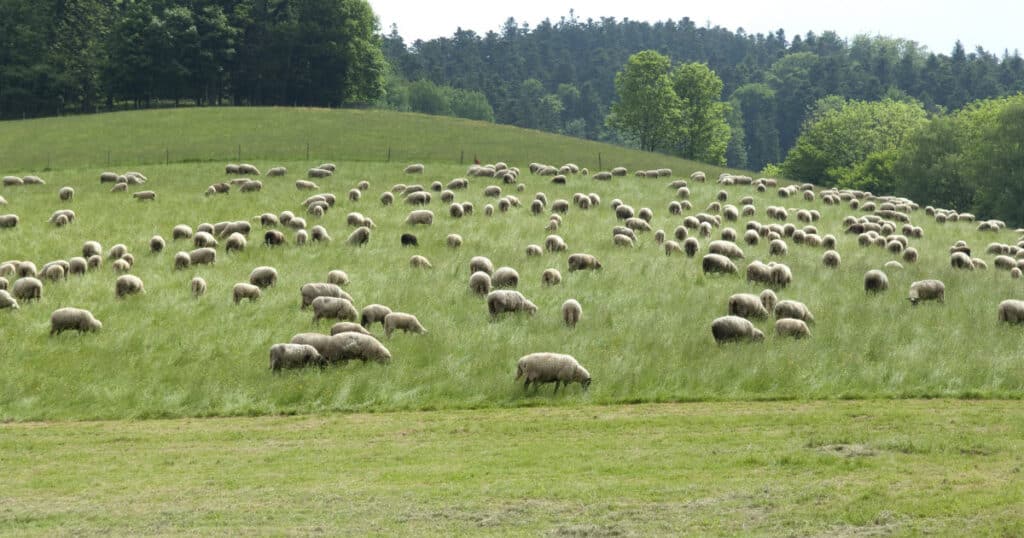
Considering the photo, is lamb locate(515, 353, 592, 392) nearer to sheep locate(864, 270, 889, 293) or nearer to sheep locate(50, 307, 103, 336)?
sheep locate(50, 307, 103, 336)

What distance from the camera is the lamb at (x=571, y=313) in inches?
1096

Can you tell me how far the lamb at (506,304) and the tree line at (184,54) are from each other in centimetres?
8918

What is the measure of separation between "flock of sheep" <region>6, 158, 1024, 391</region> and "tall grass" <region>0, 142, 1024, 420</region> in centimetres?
51

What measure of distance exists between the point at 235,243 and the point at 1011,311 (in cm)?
2625

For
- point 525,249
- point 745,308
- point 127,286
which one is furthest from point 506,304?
point 127,286

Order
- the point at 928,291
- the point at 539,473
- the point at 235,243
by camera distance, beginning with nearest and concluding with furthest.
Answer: the point at 539,473
the point at 928,291
the point at 235,243

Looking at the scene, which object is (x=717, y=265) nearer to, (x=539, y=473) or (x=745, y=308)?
(x=745, y=308)

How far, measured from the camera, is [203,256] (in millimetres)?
35969

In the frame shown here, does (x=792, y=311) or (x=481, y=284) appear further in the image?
(x=481, y=284)

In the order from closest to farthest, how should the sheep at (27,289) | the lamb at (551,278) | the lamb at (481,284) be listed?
the sheep at (27,289)
the lamb at (481,284)
the lamb at (551,278)

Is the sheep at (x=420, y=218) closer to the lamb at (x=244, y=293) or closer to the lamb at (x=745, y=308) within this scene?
the lamb at (x=244, y=293)

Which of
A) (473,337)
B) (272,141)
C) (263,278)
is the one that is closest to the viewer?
(473,337)

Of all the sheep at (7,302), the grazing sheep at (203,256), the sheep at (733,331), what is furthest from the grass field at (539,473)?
the grazing sheep at (203,256)

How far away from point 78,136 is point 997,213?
77681 mm
